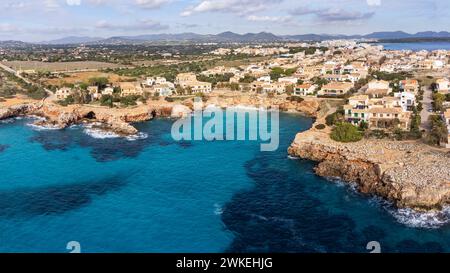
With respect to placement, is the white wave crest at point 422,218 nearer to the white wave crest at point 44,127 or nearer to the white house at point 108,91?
the white wave crest at point 44,127

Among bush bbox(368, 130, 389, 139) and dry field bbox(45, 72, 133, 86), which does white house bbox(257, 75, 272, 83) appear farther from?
bush bbox(368, 130, 389, 139)

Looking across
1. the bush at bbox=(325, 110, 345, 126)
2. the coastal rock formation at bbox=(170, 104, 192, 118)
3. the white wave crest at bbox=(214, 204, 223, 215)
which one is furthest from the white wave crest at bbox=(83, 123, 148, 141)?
the white wave crest at bbox=(214, 204, 223, 215)

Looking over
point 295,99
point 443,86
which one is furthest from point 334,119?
point 443,86

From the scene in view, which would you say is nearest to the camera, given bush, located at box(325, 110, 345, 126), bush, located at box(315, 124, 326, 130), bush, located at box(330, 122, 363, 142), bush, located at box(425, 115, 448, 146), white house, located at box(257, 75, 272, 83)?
bush, located at box(425, 115, 448, 146)

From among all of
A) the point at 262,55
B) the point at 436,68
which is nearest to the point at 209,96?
the point at 436,68

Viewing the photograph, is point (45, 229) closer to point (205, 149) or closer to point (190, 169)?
point (190, 169)

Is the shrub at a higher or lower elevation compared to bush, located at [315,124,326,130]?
higher
